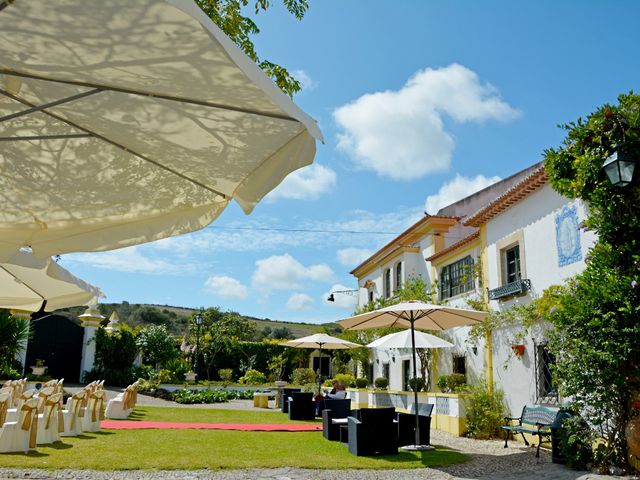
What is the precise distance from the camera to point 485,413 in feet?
39.8

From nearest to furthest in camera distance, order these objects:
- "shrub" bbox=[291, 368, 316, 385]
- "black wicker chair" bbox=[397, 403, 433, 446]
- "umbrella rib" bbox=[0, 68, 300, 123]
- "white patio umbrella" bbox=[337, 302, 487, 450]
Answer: "umbrella rib" bbox=[0, 68, 300, 123], "black wicker chair" bbox=[397, 403, 433, 446], "white patio umbrella" bbox=[337, 302, 487, 450], "shrub" bbox=[291, 368, 316, 385]

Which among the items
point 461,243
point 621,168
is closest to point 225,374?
point 461,243

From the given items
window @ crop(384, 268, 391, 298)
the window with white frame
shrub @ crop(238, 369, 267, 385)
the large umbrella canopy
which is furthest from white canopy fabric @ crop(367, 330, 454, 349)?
shrub @ crop(238, 369, 267, 385)

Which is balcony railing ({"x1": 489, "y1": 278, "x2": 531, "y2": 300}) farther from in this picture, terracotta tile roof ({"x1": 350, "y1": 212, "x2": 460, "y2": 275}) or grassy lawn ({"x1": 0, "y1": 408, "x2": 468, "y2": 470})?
terracotta tile roof ({"x1": 350, "y1": 212, "x2": 460, "y2": 275})

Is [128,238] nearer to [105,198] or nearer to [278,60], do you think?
[105,198]

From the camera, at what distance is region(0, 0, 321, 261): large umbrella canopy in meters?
2.15

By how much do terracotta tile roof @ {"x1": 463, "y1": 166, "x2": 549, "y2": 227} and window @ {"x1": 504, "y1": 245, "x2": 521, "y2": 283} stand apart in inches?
41.4

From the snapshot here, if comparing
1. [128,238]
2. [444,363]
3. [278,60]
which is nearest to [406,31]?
[278,60]

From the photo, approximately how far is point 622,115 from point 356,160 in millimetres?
5705

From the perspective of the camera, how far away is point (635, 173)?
7363 millimetres

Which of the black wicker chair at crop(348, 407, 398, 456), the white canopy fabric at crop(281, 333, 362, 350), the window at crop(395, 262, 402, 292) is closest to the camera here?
the black wicker chair at crop(348, 407, 398, 456)

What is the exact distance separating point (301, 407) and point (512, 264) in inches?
277

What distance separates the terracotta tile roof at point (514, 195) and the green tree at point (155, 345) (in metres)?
18.7

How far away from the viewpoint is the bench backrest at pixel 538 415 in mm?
10000
